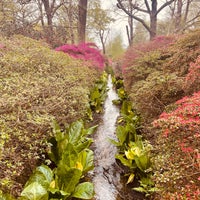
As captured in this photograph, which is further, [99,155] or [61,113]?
[99,155]

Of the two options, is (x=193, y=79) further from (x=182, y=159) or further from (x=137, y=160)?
(x=137, y=160)

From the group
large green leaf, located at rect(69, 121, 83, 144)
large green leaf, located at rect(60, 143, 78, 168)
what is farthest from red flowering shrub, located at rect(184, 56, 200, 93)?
large green leaf, located at rect(60, 143, 78, 168)

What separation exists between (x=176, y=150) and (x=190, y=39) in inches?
141

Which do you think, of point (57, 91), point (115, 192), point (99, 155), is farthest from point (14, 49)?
point (115, 192)

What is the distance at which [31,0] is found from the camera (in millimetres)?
11547

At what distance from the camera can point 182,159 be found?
2.72 metres

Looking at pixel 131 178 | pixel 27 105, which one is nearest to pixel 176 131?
pixel 131 178

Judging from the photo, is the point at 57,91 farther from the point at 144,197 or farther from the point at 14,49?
the point at 144,197

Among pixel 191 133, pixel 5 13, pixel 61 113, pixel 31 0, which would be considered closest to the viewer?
pixel 191 133

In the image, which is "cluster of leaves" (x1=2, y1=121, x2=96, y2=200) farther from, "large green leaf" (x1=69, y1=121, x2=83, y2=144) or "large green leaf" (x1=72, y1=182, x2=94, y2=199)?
"large green leaf" (x1=69, y1=121, x2=83, y2=144)

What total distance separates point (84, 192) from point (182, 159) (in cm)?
137

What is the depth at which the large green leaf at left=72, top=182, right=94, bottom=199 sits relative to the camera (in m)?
2.81

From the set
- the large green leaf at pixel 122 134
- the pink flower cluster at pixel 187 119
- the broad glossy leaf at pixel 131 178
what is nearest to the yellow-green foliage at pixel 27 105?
the large green leaf at pixel 122 134

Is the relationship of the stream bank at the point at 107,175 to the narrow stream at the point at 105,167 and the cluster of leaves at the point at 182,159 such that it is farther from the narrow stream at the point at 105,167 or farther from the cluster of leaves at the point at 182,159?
the cluster of leaves at the point at 182,159
